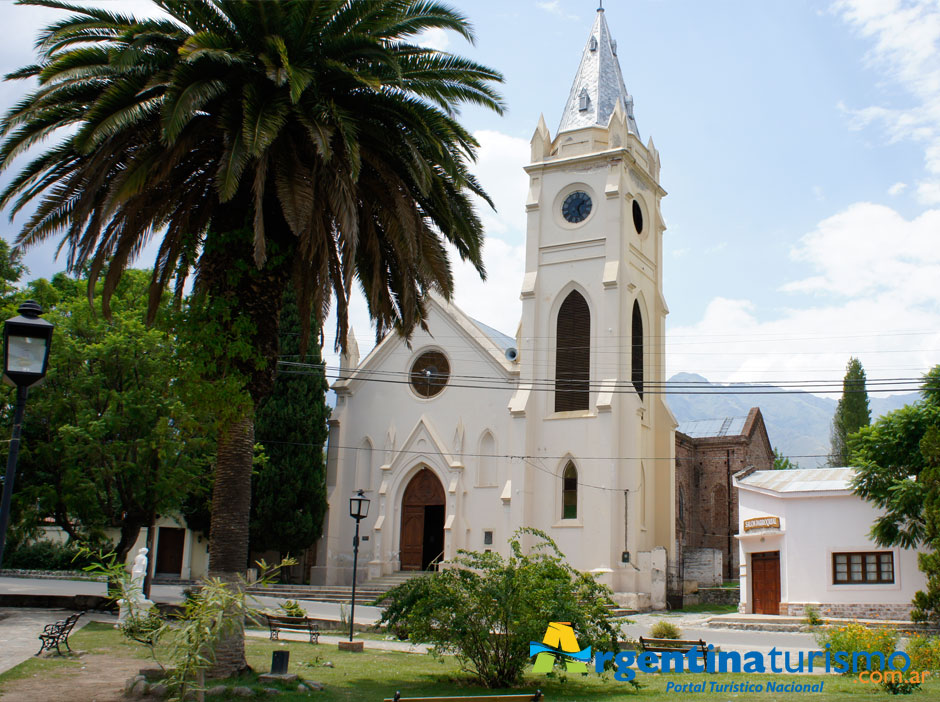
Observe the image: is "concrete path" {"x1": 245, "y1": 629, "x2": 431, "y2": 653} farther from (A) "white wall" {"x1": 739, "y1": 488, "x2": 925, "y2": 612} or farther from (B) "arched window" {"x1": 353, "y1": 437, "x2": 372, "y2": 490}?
(B) "arched window" {"x1": 353, "y1": 437, "x2": 372, "y2": 490}

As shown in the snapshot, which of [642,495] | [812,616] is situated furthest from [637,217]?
[812,616]

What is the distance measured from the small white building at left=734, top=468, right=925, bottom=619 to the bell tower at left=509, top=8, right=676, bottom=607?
4225 mm

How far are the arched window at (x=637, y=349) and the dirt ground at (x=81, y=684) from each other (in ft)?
86.6

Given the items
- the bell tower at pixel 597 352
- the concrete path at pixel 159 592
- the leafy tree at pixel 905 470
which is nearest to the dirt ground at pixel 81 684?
the concrete path at pixel 159 592

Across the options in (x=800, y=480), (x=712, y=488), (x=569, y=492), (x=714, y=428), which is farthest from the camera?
(x=714, y=428)

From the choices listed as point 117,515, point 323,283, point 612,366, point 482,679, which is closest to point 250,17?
point 323,283

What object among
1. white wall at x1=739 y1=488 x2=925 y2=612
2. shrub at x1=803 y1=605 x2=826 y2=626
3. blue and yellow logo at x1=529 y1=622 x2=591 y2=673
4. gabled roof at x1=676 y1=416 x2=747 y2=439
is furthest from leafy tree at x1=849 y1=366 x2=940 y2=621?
gabled roof at x1=676 y1=416 x2=747 y2=439

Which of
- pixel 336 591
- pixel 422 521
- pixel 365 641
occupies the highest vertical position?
pixel 422 521

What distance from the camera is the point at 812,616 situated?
25594mm

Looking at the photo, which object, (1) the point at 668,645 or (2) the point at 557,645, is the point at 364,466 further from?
(2) the point at 557,645

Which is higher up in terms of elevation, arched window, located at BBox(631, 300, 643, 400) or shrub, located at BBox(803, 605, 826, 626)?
arched window, located at BBox(631, 300, 643, 400)

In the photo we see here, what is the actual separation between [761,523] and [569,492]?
802cm

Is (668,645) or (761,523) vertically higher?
(761,523)

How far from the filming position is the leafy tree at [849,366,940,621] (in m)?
25.6
